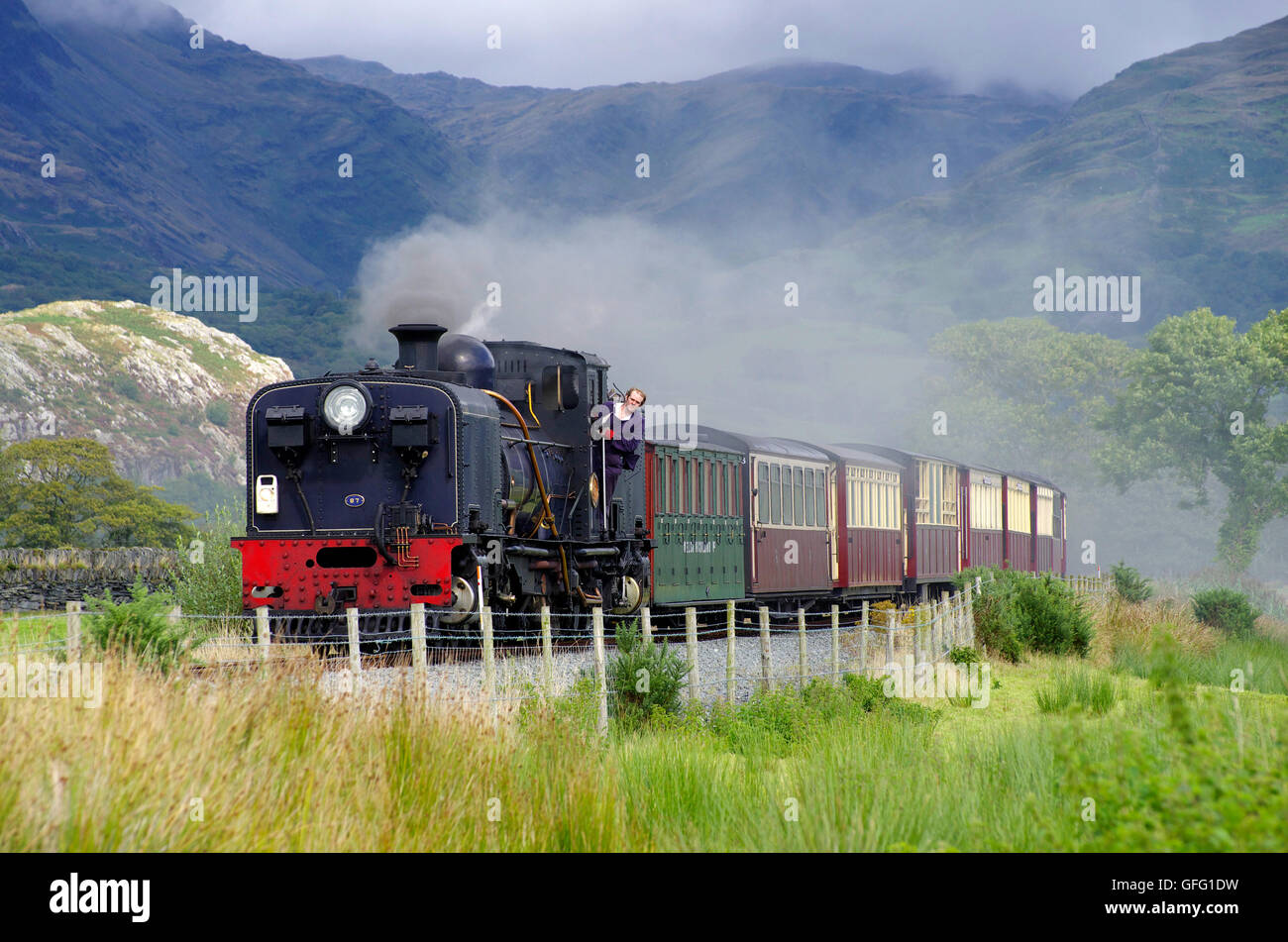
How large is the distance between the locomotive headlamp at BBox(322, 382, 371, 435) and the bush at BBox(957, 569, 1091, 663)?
10711mm

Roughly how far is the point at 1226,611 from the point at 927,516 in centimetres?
711

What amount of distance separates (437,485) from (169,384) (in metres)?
98.9

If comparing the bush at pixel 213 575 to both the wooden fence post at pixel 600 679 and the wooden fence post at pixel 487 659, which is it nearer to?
the wooden fence post at pixel 600 679

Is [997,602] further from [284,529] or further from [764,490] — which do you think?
[284,529]

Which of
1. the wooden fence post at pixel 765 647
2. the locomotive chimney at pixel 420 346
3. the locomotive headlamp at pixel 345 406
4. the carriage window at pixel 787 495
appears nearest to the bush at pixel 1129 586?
the carriage window at pixel 787 495

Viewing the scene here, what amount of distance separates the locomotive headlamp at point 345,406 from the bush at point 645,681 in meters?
4.24

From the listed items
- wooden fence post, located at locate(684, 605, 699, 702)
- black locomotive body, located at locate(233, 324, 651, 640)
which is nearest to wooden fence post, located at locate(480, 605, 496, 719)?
wooden fence post, located at locate(684, 605, 699, 702)

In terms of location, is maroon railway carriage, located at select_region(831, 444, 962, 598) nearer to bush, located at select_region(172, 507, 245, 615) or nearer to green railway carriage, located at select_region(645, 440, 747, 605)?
green railway carriage, located at select_region(645, 440, 747, 605)

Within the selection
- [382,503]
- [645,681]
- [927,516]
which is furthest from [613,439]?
[927,516]

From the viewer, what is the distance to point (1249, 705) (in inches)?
477

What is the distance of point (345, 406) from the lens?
15.3 metres

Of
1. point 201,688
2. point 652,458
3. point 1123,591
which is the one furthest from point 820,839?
point 1123,591

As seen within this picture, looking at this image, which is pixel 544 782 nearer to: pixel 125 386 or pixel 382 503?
pixel 382 503

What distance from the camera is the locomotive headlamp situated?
15.3 meters
